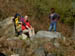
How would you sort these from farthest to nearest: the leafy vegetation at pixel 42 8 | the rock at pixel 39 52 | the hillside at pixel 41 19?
the leafy vegetation at pixel 42 8 → the hillside at pixel 41 19 → the rock at pixel 39 52

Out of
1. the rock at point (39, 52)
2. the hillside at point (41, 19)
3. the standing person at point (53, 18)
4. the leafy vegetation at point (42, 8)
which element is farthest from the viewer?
the leafy vegetation at point (42, 8)

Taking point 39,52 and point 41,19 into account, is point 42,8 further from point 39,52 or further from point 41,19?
point 39,52

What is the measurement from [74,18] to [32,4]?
3.81 metres

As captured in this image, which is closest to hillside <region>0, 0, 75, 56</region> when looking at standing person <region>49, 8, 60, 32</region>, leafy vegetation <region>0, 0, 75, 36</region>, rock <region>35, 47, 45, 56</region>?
leafy vegetation <region>0, 0, 75, 36</region>

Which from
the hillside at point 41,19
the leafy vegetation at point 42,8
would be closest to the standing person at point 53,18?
the hillside at point 41,19

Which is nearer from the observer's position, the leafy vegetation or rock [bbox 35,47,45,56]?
rock [bbox 35,47,45,56]

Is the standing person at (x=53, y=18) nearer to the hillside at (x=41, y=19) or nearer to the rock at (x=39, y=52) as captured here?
the hillside at (x=41, y=19)

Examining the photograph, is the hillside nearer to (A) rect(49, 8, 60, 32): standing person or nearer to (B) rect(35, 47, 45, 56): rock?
(B) rect(35, 47, 45, 56): rock

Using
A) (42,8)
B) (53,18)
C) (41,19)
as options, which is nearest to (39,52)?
(53,18)

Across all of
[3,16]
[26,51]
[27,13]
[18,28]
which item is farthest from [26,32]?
[27,13]

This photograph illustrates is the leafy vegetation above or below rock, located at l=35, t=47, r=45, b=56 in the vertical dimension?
above

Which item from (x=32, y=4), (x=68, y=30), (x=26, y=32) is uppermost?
(x=32, y=4)

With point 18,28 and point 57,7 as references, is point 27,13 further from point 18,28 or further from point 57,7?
point 18,28

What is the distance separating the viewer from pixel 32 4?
1539 centimetres
